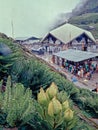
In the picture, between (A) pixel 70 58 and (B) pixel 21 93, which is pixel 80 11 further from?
(B) pixel 21 93

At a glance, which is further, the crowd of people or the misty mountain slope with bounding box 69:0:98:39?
the misty mountain slope with bounding box 69:0:98:39

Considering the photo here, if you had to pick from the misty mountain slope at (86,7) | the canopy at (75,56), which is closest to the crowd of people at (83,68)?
the canopy at (75,56)

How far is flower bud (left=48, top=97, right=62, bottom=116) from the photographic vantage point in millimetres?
3312

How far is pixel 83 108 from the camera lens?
26.2 feet

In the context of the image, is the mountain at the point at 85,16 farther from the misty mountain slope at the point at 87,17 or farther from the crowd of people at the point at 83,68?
the crowd of people at the point at 83,68

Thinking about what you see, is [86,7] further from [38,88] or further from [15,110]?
[15,110]

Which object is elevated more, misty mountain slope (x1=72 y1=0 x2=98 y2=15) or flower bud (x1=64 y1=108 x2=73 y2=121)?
misty mountain slope (x1=72 y1=0 x2=98 y2=15)

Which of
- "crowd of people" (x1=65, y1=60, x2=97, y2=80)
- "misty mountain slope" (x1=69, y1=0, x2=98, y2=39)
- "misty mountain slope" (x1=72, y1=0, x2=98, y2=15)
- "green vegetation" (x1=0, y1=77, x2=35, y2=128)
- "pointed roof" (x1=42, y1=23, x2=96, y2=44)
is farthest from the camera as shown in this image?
"misty mountain slope" (x1=72, y1=0, x2=98, y2=15)

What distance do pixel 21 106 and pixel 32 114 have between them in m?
0.17

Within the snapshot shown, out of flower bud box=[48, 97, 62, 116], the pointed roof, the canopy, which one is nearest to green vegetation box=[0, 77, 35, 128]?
flower bud box=[48, 97, 62, 116]

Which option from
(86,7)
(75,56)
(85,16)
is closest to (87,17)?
(85,16)

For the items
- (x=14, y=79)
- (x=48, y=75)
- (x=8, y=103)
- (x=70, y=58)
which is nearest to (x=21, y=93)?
(x=8, y=103)

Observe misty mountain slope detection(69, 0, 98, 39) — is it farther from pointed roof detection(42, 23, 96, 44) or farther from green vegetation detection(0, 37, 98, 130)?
green vegetation detection(0, 37, 98, 130)

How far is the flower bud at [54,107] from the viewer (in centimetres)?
331
